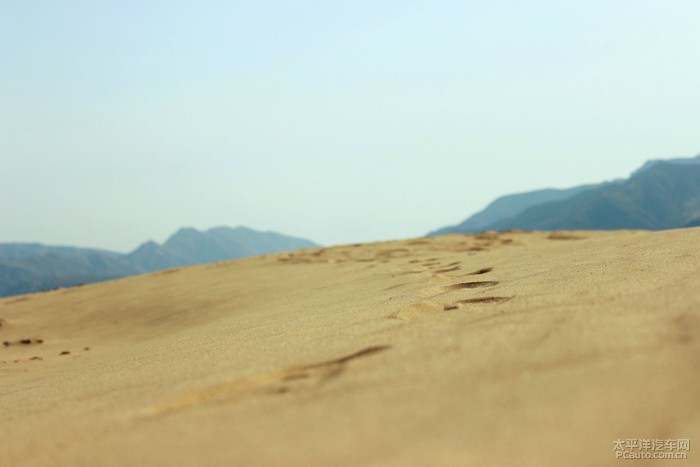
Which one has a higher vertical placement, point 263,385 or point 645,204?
point 645,204

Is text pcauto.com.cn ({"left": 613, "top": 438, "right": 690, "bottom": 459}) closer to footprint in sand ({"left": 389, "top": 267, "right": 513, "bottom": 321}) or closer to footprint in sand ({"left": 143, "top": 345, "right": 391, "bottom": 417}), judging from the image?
Answer: footprint in sand ({"left": 143, "top": 345, "right": 391, "bottom": 417})

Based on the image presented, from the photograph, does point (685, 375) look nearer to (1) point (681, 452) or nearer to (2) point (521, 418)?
(1) point (681, 452)

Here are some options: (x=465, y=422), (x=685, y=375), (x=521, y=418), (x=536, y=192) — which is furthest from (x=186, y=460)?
(x=536, y=192)

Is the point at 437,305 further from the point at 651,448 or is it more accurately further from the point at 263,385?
the point at 651,448

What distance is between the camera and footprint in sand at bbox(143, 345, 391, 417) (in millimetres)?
1248

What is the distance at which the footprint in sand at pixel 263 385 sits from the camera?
1.25m

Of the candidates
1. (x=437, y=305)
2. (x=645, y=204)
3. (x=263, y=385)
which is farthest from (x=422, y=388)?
(x=645, y=204)

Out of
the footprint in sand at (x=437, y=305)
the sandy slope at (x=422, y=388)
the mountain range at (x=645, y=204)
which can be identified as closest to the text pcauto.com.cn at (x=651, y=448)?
the sandy slope at (x=422, y=388)

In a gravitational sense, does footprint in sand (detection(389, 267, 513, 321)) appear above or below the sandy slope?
above

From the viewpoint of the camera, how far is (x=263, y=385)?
1305mm

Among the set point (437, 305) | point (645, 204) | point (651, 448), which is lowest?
point (651, 448)

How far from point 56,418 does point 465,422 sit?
39.6 inches

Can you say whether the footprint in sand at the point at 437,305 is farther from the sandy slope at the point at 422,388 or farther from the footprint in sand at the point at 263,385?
the footprint in sand at the point at 263,385

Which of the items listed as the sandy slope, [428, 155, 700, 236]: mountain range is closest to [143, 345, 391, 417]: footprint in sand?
the sandy slope
